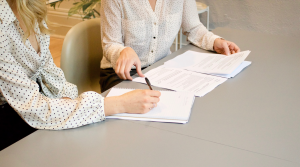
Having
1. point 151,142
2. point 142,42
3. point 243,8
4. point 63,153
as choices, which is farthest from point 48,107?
point 243,8

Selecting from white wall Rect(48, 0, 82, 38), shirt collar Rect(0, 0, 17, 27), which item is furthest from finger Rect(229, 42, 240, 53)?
white wall Rect(48, 0, 82, 38)

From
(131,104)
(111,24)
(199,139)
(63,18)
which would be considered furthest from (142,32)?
(63,18)

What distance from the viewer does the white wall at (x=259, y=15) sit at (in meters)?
2.33

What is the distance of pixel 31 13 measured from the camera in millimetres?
896

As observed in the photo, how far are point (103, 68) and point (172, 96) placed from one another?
589 millimetres

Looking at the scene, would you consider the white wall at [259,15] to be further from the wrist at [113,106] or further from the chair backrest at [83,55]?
the wrist at [113,106]

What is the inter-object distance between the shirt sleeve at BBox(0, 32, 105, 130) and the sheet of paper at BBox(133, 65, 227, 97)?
0.95 feet

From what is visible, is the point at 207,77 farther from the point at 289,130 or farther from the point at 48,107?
the point at 48,107

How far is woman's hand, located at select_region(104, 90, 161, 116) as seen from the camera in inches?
31.2

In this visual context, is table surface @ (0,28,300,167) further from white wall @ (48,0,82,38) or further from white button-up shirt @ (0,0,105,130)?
white wall @ (48,0,82,38)

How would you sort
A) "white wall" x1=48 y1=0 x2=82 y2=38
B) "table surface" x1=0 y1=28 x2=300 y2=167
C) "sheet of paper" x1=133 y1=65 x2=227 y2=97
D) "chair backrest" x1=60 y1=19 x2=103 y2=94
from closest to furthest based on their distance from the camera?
"table surface" x1=0 y1=28 x2=300 y2=167
"sheet of paper" x1=133 y1=65 x2=227 y2=97
"chair backrest" x1=60 y1=19 x2=103 y2=94
"white wall" x1=48 y1=0 x2=82 y2=38

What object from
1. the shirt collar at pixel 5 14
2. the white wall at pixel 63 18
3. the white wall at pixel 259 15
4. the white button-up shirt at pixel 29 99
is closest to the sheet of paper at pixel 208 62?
the white button-up shirt at pixel 29 99

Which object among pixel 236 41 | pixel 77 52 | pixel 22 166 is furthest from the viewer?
pixel 236 41

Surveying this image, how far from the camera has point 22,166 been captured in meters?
0.62
